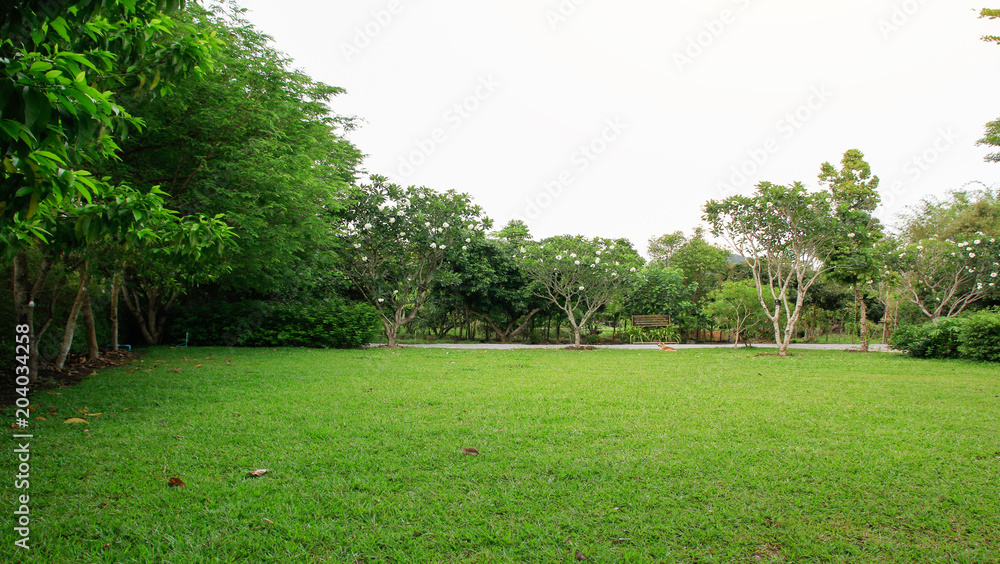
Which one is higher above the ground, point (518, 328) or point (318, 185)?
point (318, 185)

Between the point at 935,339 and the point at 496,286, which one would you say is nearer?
the point at 935,339

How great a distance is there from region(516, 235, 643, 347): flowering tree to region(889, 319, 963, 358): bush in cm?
652

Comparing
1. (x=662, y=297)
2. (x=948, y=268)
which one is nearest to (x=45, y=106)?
(x=662, y=297)

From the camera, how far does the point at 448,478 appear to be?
2.95m

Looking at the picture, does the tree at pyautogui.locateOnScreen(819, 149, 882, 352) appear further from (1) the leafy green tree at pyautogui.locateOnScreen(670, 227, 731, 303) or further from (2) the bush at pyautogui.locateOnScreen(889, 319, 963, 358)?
(1) the leafy green tree at pyautogui.locateOnScreen(670, 227, 731, 303)

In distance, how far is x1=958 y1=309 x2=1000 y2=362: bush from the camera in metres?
9.88

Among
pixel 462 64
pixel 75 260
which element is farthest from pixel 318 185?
pixel 462 64

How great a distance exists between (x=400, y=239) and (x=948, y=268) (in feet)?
53.9

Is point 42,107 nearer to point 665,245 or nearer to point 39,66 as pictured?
point 39,66

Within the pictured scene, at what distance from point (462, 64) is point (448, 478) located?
8.59m

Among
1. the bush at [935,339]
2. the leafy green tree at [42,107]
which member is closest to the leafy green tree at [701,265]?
the bush at [935,339]

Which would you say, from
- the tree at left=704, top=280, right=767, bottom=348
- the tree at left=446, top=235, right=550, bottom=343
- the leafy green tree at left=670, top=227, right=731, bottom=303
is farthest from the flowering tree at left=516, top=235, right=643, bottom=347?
the leafy green tree at left=670, top=227, right=731, bottom=303

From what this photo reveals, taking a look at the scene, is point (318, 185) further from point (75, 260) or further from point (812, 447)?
point (812, 447)

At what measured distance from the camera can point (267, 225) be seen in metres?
7.11
